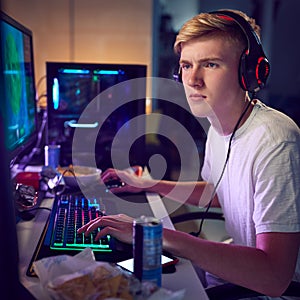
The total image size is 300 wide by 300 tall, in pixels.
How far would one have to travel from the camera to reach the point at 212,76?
3.78ft

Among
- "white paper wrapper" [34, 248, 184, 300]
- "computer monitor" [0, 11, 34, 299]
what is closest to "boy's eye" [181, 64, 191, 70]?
"white paper wrapper" [34, 248, 184, 300]

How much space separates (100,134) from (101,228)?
81 cm

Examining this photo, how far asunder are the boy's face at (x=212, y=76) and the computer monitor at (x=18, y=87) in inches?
20.1

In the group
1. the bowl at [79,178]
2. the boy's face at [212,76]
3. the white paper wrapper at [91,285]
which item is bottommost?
the bowl at [79,178]

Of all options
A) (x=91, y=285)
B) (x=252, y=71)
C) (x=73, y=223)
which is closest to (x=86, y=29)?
(x=252, y=71)

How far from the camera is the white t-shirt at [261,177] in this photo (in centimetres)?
94

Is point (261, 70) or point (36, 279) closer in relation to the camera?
point (36, 279)

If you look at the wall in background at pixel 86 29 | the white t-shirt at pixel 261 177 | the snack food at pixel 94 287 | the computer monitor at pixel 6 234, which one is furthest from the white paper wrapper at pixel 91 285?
the wall in background at pixel 86 29

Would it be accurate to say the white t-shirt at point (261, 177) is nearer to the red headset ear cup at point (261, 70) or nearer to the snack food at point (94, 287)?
the red headset ear cup at point (261, 70)

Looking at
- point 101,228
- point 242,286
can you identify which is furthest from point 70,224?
point 242,286

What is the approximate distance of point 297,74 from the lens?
2.63m

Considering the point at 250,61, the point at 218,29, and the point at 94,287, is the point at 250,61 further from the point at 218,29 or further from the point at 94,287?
the point at 94,287

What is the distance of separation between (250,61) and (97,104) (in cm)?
79

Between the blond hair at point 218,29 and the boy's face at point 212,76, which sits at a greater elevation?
the blond hair at point 218,29
